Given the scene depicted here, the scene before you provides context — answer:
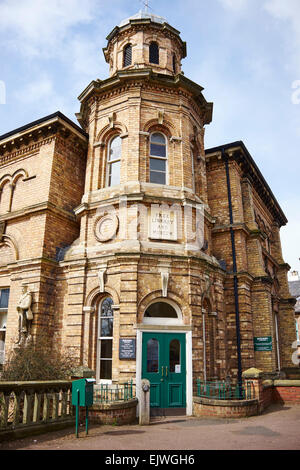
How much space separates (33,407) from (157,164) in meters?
9.08

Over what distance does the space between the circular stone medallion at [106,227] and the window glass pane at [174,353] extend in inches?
162

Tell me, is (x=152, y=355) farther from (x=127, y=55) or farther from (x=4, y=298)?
(x=127, y=55)

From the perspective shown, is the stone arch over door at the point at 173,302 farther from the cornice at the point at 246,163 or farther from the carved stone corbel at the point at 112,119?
the cornice at the point at 246,163

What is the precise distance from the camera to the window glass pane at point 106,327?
1200 cm

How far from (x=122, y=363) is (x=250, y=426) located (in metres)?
3.92

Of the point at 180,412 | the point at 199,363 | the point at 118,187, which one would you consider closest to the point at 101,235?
the point at 118,187

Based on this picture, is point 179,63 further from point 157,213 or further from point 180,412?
point 180,412

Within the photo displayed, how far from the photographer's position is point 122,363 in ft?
35.6

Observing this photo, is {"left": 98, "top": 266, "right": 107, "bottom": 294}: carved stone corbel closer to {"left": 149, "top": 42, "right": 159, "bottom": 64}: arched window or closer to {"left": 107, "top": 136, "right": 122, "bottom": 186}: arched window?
{"left": 107, "top": 136, "right": 122, "bottom": 186}: arched window

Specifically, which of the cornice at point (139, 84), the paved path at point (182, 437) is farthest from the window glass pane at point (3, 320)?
the cornice at point (139, 84)

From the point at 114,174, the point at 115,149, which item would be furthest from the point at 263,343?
the point at 115,149

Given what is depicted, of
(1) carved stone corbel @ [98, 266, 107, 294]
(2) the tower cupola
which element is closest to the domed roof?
(2) the tower cupola

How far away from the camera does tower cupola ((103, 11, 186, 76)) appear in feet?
54.9

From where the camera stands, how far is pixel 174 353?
1148 centimetres
